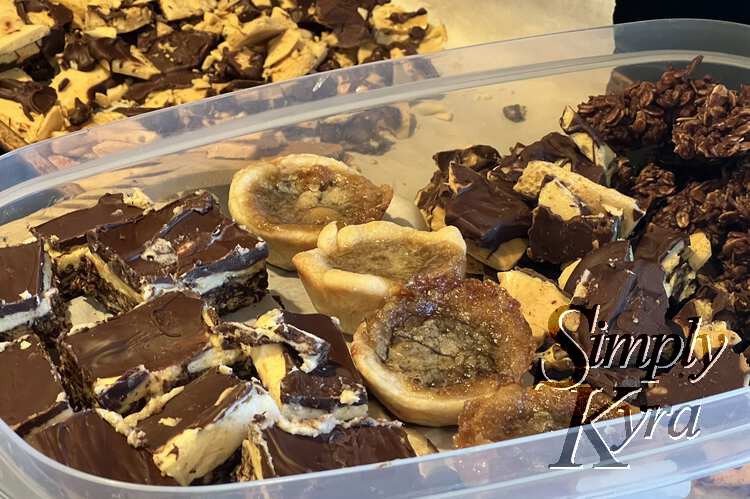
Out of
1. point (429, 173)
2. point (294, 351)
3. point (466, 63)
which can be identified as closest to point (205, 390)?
point (294, 351)

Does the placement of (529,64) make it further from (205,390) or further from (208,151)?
(205,390)

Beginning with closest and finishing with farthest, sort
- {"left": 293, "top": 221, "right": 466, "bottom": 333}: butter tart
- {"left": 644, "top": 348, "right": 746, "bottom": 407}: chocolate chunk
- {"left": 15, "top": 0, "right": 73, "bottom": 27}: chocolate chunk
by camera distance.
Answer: {"left": 644, "top": 348, "right": 746, "bottom": 407}: chocolate chunk
{"left": 293, "top": 221, "right": 466, "bottom": 333}: butter tart
{"left": 15, "top": 0, "right": 73, "bottom": 27}: chocolate chunk

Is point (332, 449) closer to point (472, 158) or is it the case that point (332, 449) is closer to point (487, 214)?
point (487, 214)

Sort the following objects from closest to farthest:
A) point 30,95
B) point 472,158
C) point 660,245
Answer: point 660,245 < point 472,158 < point 30,95

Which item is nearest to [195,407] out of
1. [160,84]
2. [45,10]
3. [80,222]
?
[80,222]

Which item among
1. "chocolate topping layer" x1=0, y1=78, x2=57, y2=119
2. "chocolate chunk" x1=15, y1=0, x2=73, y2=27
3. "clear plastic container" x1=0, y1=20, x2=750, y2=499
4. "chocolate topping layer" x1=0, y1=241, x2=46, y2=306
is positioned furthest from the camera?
"chocolate chunk" x1=15, y1=0, x2=73, y2=27

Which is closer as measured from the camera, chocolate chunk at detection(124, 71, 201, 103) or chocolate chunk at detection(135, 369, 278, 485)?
chocolate chunk at detection(135, 369, 278, 485)

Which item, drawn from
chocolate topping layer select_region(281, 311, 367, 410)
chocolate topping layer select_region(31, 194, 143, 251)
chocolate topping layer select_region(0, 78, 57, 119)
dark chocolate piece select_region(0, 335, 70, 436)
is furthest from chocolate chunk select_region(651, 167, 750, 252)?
chocolate topping layer select_region(0, 78, 57, 119)

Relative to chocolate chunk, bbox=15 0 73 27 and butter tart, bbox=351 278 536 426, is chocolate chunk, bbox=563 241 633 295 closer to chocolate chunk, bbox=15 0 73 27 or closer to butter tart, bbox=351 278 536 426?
butter tart, bbox=351 278 536 426
